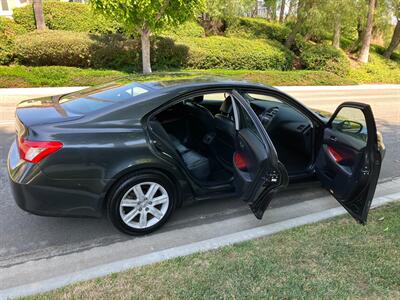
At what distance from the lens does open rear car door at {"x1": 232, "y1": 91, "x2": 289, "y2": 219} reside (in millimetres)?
3088

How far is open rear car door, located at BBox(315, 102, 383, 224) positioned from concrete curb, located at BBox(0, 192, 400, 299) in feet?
1.14

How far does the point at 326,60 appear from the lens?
2020cm

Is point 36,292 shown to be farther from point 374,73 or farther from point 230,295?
point 374,73

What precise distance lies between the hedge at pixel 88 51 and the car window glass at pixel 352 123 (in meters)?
13.5

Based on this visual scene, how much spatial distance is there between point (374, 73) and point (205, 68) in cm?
1125

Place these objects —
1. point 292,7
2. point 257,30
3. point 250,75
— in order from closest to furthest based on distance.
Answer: point 250,75 → point 292,7 → point 257,30

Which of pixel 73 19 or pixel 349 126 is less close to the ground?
pixel 73 19

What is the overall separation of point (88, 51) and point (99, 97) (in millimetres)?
12819

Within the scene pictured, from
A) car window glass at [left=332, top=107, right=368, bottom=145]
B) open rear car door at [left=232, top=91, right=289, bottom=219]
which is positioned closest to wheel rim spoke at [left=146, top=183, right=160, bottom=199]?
open rear car door at [left=232, top=91, right=289, bottom=219]

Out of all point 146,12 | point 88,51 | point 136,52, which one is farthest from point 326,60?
point 88,51

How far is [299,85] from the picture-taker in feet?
57.0

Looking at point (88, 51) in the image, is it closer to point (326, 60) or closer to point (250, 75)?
point (250, 75)

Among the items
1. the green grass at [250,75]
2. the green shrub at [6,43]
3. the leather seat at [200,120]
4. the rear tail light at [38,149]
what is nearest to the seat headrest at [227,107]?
the leather seat at [200,120]

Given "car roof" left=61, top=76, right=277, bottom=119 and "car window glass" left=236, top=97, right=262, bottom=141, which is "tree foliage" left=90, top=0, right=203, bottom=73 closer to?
"car roof" left=61, top=76, right=277, bottom=119
